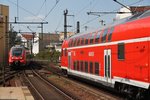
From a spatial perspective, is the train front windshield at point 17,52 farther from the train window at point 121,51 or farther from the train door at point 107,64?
the train window at point 121,51

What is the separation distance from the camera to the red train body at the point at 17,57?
45.2m

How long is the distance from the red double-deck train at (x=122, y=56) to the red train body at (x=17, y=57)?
2349 cm

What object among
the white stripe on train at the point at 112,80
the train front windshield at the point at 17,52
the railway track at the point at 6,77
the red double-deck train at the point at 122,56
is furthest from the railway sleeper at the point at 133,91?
the train front windshield at the point at 17,52

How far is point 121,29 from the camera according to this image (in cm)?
1603

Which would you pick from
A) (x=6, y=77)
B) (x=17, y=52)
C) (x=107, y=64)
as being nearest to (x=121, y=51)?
(x=107, y=64)

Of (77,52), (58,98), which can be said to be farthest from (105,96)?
(77,52)

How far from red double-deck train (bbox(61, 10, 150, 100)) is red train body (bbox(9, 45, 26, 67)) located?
23.5 m

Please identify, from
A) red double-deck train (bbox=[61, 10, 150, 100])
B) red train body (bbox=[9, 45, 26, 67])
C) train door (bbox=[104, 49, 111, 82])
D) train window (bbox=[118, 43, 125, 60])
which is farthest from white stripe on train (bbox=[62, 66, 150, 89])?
red train body (bbox=[9, 45, 26, 67])

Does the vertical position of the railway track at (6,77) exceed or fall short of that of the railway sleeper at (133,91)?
it falls short

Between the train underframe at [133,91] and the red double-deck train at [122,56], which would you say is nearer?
the red double-deck train at [122,56]

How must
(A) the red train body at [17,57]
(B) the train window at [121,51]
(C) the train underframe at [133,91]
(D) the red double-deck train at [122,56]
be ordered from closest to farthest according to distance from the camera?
(D) the red double-deck train at [122,56]
(C) the train underframe at [133,91]
(B) the train window at [121,51]
(A) the red train body at [17,57]

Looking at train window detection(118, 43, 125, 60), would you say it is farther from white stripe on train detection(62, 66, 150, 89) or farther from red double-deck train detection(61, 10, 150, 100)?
white stripe on train detection(62, 66, 150, 89)

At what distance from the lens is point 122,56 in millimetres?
15445

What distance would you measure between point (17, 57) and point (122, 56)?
31370 millimetres
